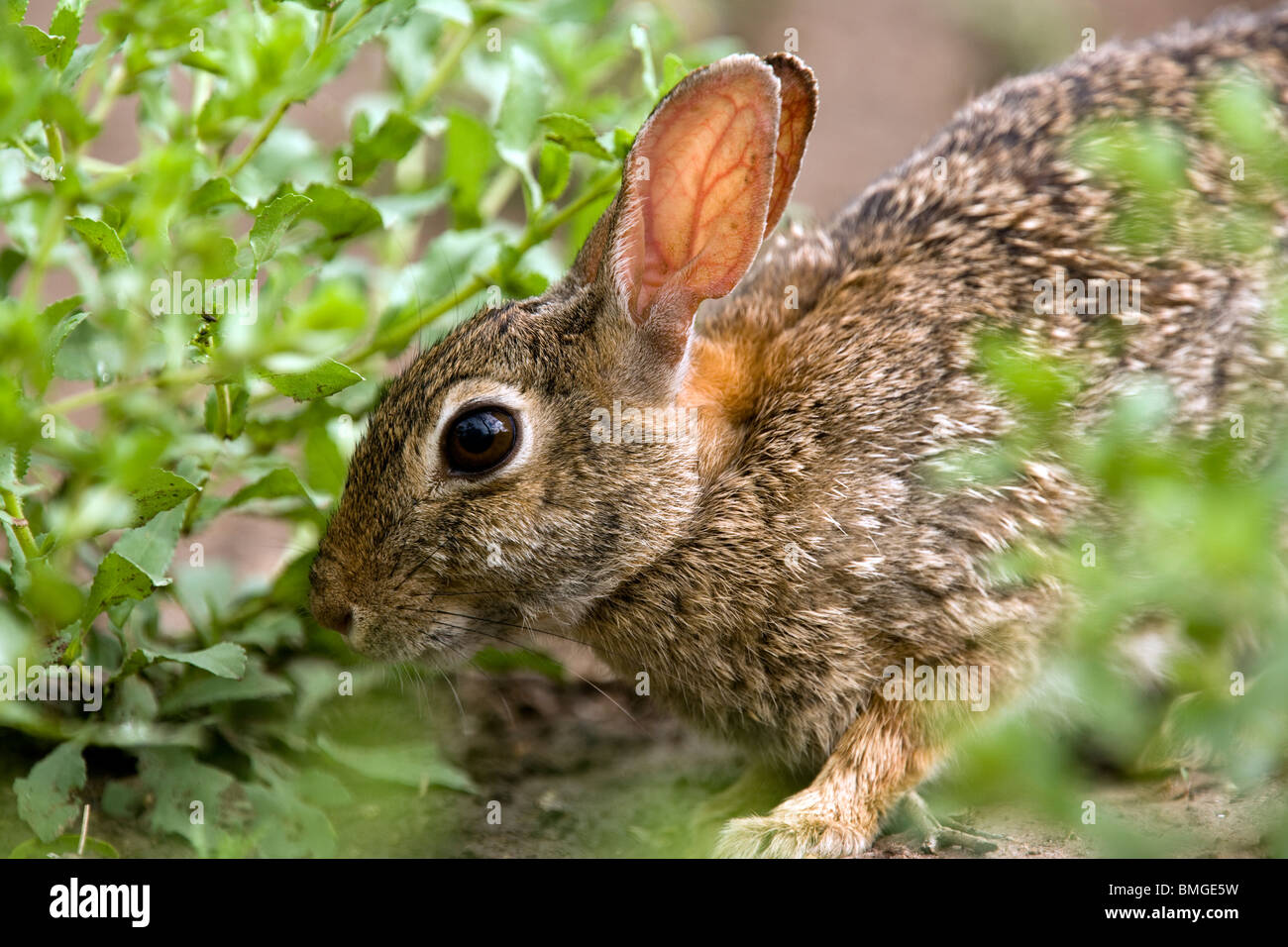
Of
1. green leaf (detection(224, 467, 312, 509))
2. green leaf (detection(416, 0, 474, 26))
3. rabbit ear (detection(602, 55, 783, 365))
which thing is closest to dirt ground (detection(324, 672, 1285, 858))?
green leaf (detection(224, 467, 312, 509))

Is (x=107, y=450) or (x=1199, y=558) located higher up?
(x=107, y=450)

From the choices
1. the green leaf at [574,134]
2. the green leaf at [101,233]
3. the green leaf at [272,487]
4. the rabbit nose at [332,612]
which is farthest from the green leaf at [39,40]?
the rabbit nose at [332,612]

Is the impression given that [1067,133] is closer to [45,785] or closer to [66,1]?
[66,1]

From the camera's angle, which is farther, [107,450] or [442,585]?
[442,585]

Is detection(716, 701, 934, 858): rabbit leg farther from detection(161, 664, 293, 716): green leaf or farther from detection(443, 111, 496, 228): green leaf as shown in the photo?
detection(443, 111, 496, 228): green leaf

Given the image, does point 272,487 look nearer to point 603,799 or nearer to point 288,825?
point 288,825

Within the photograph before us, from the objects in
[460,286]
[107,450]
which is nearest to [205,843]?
[107,450]
